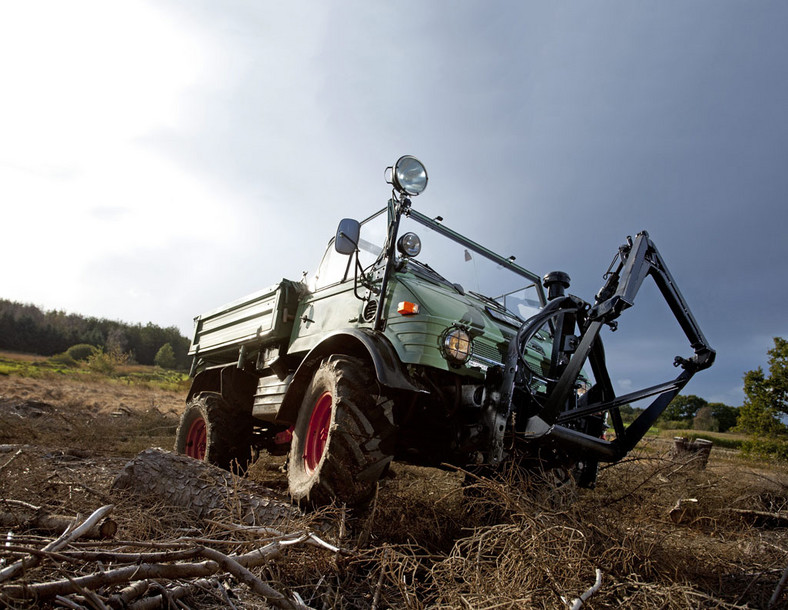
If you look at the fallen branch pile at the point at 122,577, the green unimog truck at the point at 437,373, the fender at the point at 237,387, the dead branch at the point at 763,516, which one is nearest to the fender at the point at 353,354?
the green unimog truck at the point at 437,373

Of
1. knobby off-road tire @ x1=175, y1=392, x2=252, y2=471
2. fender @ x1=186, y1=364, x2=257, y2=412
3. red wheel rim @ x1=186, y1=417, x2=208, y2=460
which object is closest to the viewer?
knobby off-road tire @ x1=175, y1=392, x2=252, y2=471

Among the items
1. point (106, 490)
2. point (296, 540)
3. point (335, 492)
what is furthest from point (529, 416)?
point (106, 490)

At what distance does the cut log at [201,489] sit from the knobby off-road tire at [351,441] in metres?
0.21

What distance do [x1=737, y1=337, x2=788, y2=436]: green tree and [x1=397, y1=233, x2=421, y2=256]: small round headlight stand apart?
30.2ft

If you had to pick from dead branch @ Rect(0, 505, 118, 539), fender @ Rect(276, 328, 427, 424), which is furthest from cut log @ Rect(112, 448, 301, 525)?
fender @ Rect(276, 328, 427, 424)

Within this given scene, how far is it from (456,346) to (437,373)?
1.04ft

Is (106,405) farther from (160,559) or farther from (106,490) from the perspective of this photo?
(160,559)

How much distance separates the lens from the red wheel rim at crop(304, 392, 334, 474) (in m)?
3.55

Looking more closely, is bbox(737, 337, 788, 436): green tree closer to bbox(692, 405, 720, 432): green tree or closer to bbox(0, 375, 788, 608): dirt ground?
bbox(0, 375, 788, 608): dirt ground

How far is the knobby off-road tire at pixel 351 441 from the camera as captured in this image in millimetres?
2879

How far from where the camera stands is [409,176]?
3.82 metres

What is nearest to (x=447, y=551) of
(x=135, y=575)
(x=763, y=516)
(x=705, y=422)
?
(x=135, y=575)

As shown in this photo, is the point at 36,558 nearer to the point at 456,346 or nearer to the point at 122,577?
the point at 122,577

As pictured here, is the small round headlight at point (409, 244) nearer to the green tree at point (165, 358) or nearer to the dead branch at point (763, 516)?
the dead branch at point (763, 516)
